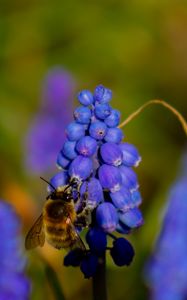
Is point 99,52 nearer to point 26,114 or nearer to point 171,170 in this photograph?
point 26,114

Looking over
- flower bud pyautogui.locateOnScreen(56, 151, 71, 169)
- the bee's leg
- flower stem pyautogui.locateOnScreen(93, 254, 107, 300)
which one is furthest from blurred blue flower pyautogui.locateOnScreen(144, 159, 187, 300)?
flower bud pyautogui.locateOnScreen(56, 151, 71, 169)

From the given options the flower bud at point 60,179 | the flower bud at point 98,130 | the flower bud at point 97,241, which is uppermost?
the flower bud at point 98,130

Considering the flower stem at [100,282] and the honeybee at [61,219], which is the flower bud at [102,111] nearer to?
the honeybee at [61,219]

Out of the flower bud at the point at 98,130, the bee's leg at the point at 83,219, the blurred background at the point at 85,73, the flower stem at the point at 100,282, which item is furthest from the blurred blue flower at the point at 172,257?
the blurred background at the point at 85,73

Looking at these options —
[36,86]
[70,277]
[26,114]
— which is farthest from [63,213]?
[36,86]

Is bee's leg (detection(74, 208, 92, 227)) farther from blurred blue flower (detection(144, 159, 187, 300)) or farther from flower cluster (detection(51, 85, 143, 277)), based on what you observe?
blurred blue flower (detection(144, 159, 187, 300))

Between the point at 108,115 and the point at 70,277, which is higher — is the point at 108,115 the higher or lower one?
the higher one
